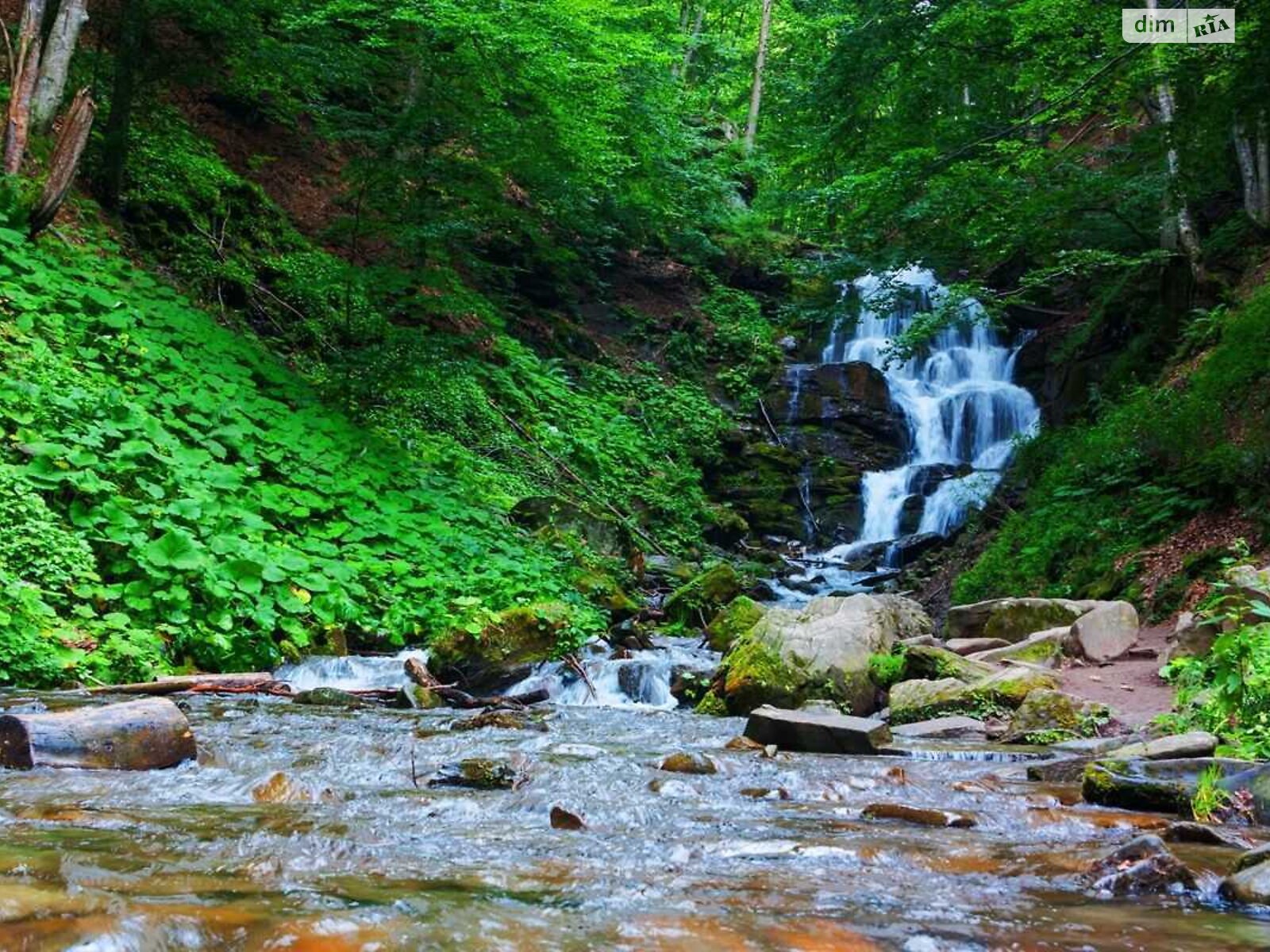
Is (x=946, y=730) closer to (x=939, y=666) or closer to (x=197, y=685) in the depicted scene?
(x=939, y=666)

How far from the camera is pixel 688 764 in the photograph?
4883mm

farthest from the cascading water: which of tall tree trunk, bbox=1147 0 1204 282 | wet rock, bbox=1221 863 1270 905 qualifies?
wet rock, bbox=1221 863 1270 905

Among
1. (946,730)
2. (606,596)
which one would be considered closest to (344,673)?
(606,596)

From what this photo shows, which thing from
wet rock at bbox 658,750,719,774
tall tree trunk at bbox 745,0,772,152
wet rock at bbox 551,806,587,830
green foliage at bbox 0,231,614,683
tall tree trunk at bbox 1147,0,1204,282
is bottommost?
wet rock at bbox 658,750,719,774

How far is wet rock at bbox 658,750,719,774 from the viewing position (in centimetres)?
485

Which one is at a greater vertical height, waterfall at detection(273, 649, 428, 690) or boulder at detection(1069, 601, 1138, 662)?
boulder at detection(1069, 601, 1138, 662)

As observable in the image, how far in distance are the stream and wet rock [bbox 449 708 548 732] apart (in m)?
0.73

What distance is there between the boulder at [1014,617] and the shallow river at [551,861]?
3.99 meters

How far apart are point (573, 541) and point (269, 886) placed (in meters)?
9.00

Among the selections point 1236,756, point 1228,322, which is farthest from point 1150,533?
point 1236,756

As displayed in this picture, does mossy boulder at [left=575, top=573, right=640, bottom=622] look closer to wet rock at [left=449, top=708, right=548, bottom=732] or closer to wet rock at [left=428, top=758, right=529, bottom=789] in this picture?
wet rock at [left=449, top=708, right=548, bottom=732]

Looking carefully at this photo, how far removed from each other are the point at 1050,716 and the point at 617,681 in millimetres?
3791

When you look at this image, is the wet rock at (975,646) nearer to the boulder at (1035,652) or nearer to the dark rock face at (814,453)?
the boulder at (1035,652)

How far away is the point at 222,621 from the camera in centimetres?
705
